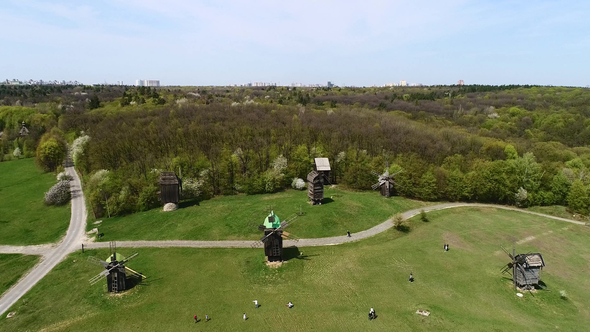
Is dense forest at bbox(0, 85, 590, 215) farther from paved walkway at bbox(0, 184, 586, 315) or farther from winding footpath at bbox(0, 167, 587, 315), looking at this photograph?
paved walkway at bbox(0, 184, 586, 315)

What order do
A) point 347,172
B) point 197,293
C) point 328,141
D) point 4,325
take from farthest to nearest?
1. point 328,141
2. point 347,172
3. point 197,293
4. point 4,325

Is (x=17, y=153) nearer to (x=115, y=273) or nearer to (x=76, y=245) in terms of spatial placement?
(x=76, y=245)

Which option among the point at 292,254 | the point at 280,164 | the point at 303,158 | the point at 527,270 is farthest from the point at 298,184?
the point at 527,270

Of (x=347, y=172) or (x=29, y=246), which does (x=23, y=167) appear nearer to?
(x=29, y=246)

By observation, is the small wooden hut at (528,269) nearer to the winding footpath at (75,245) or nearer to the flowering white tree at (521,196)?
the winding footpath at (75,245)

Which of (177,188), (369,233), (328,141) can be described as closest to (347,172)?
(328,141)
